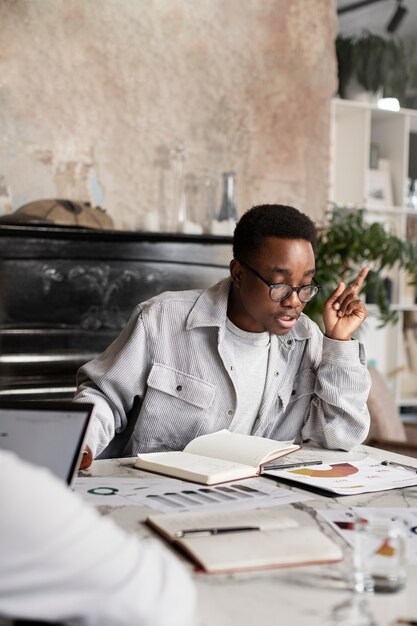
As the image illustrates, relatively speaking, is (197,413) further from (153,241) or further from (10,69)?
(10,69)

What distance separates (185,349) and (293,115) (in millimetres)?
3445

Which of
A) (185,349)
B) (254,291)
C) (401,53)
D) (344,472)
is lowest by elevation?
(344,472)

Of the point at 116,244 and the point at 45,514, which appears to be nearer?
the point at 45,514

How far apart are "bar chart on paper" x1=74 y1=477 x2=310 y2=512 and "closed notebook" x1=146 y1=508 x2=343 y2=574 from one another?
0.47ft

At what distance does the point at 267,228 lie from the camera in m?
2.58

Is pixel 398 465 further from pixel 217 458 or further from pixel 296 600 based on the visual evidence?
pixel 296 600

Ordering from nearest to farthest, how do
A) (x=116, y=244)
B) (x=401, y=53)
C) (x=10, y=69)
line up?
(x=116, y=244), (x=10, y=69), (x=401, y=53)

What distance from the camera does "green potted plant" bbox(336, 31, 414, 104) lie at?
6164 mm

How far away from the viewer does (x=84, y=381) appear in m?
2.63

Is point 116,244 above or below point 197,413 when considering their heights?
above

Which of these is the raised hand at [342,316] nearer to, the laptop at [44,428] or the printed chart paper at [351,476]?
the printed chart paper at [351,476]

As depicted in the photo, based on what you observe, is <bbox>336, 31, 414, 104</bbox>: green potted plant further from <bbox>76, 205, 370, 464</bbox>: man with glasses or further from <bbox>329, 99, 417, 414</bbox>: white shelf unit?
<bbox>76, 205, 370, 464</bbox>: man with glasses

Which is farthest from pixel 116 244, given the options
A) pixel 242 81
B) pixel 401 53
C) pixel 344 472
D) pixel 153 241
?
pixel 401 53

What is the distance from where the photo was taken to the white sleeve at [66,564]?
994 millimetres
